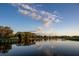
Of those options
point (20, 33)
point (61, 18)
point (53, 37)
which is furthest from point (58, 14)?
point (20, 33)

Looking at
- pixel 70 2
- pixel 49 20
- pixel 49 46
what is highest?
pixel 70 2

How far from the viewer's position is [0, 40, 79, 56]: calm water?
1.80m

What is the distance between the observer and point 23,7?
183 cm

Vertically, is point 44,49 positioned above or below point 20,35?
below

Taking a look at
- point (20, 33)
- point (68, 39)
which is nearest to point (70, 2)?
point (68, 39)

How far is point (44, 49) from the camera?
181 cm

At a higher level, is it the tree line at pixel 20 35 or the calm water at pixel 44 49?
the tree line at pixel 20 35

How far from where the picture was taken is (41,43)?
1.82 m

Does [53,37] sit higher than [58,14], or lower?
lower

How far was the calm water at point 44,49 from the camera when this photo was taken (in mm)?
1799

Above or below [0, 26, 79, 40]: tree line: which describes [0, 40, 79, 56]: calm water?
below

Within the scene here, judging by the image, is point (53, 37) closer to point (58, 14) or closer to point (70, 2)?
point (58, 14)

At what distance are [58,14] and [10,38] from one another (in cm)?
43

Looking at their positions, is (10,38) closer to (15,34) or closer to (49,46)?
(15,34)
